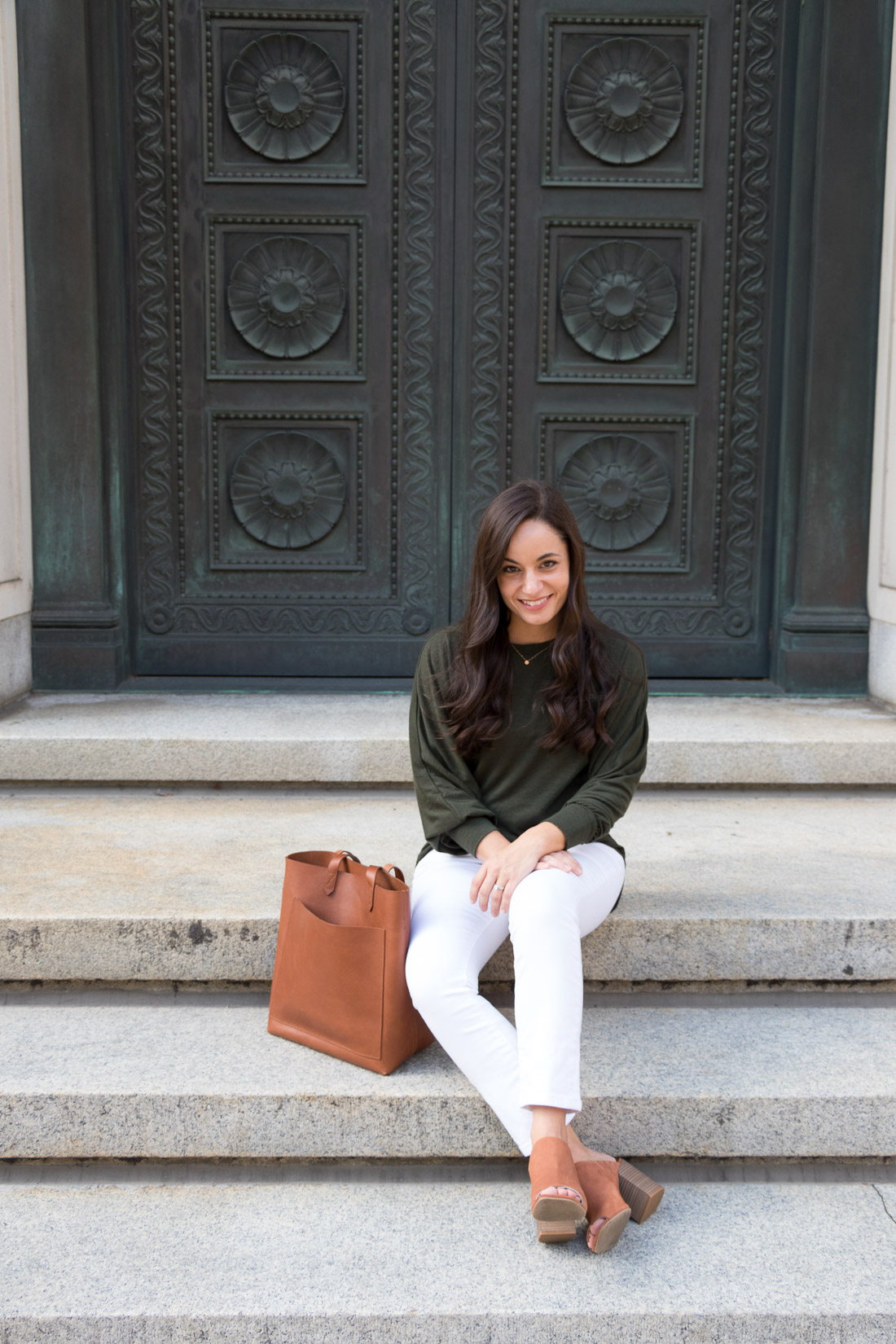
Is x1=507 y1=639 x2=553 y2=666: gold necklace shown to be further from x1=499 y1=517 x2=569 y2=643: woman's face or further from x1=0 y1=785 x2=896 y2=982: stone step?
x1=0 y1=785 x2=896 y2=982: stone step

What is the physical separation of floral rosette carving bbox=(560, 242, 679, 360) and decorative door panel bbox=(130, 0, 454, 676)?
1.73 feet

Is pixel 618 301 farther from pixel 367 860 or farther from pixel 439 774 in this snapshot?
pixel 439 774

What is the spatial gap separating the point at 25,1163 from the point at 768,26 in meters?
4.68

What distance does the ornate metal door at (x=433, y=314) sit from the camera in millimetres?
4762

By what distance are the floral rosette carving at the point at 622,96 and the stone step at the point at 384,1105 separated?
358cm

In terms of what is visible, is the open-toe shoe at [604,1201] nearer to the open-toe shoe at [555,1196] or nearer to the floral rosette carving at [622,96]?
the open-toe shoe at [555,1196]

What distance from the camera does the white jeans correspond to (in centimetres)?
235

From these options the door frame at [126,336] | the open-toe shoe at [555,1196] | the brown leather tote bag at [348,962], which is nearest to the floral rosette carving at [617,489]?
the door frame at [126,336]

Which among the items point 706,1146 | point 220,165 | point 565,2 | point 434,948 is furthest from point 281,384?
point 706,1146

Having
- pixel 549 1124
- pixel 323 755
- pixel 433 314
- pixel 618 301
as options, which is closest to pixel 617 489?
pixel 618 301

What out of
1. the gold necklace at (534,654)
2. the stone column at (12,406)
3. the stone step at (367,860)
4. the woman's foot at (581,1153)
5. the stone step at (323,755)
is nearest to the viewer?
the woman's foot at (581,1153)

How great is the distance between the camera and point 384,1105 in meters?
2.56

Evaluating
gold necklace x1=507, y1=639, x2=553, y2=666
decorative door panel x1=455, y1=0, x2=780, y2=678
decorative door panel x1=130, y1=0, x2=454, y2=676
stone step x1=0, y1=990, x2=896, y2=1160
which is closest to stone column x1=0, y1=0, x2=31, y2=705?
decorative door panel x1=130, y1=0, x2=454, y2=676

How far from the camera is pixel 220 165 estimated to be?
4.82 m
